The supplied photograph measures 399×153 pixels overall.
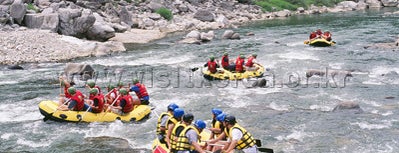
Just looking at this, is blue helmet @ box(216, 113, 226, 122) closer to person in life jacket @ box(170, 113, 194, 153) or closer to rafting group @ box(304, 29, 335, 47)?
person in life jacket @ box(170, 113, 194, 153)

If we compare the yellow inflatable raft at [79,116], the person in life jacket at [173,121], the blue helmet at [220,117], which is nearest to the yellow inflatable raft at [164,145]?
the person in life jacket at [173,121]

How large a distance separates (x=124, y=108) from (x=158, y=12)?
32707mm

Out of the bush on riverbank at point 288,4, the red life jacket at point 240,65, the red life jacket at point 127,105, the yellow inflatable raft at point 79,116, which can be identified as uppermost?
the bush on riverbank at point 288,4

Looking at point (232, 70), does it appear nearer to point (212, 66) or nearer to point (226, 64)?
point (226, 64)

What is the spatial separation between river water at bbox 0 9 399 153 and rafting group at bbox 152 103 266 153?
75.6 inches

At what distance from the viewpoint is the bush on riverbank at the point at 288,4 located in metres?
61.4

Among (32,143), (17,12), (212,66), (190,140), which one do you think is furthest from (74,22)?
(190,140)

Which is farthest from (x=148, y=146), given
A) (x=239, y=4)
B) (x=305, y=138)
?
(x=239, y=4)

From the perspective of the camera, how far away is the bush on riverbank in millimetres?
61375

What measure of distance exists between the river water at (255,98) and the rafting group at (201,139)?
192 cm

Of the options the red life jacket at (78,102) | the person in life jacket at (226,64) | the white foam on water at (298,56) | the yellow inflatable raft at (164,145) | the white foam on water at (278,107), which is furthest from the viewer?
the white foam on water at (298,56)

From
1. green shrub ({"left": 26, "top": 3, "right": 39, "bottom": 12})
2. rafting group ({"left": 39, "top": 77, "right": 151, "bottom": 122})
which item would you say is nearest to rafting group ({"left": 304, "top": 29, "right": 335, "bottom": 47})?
rafting group ({"left": 39, "top": 77, "right": 151, "bottom": 122})

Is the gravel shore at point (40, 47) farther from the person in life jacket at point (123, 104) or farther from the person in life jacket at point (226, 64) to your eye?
the person in life jacket at point (123, 104)

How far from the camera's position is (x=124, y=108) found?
14000mm
